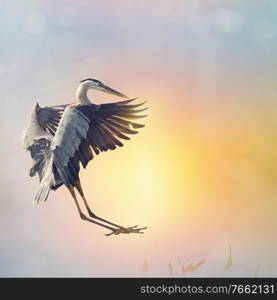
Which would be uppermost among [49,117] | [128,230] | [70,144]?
[49,117]

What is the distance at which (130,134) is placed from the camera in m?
2.62

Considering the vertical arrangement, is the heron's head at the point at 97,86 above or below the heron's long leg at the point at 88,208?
above

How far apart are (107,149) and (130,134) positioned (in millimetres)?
113

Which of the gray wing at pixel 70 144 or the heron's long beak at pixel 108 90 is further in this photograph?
the heron's long beak at pixel 108 90

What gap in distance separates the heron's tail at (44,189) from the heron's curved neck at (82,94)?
0.33 metres

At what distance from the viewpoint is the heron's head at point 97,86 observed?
269cm

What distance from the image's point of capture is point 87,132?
2.60 m

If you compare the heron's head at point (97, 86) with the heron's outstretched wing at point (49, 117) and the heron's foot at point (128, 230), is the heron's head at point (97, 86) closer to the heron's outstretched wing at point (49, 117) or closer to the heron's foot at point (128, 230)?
the heron's outstretched wing at point (49, 117)

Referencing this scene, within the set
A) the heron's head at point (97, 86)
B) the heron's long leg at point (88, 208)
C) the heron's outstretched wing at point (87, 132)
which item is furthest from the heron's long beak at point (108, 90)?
the heron's long leg at point (88, 208)

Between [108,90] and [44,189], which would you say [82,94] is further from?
[44,189]

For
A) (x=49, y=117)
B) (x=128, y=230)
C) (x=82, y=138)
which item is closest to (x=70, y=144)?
(x=82, y=138)

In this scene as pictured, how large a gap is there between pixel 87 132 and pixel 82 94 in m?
0.17
